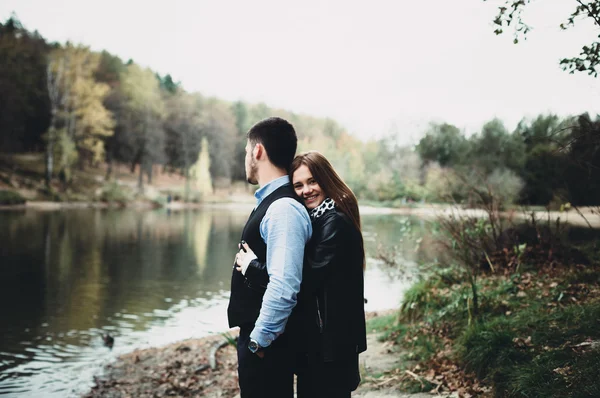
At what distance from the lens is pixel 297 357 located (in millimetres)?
2715

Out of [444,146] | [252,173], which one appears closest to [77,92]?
[444,146]

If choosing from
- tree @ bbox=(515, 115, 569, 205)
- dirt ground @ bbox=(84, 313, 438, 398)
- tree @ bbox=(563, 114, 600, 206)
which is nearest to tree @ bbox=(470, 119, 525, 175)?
tree @ bbox=(515, 115, 569, 205)

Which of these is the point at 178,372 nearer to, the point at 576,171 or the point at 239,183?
the point at 576,171

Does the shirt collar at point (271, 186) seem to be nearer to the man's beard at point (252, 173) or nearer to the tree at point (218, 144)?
the man's beard at point (252, 173)

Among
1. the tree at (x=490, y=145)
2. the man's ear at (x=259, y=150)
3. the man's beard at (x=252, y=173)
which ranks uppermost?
the tree at (x=490, y=145)

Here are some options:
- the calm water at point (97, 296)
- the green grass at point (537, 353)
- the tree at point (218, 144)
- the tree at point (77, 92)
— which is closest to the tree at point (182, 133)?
the tree at point (218, 144)

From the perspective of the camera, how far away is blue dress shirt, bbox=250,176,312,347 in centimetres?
243

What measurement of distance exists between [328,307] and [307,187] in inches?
26.6

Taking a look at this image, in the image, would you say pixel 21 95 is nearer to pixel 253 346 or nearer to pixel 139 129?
pixel 139 129

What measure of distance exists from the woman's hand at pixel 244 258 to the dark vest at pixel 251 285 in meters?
0.02

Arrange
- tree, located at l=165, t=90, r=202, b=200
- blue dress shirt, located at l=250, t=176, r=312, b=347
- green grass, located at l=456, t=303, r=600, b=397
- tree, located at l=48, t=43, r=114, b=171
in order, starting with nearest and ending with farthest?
blue dress shirt, located at l=250, t=176, r=312, b=347, green grass, located at l=456, t=303, r=600, b=397, tree, located at l=48, t=43, r=114, b=171, tree, located at l=165, t=90, r=202, b=200

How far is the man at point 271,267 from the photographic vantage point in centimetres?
245

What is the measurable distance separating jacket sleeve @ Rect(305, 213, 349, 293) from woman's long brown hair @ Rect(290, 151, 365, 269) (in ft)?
0.55

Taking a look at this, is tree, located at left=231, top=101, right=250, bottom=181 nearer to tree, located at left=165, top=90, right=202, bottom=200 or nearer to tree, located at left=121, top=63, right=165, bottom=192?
tree, located at left=165, top=90, right=202, bottom=200
